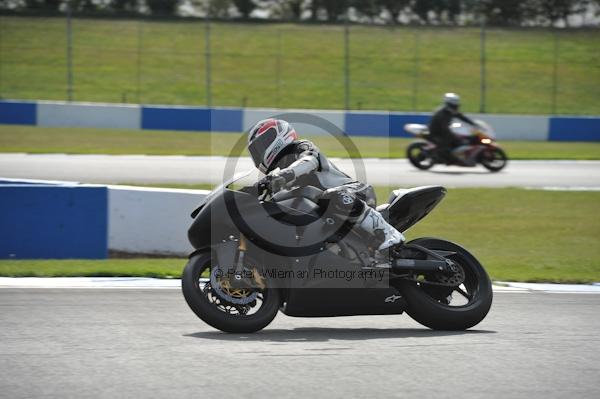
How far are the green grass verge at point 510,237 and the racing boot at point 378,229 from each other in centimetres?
297

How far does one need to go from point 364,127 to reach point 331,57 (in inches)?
271

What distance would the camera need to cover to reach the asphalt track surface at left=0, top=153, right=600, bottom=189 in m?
16.3

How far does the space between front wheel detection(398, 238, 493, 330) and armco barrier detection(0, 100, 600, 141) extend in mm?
18189

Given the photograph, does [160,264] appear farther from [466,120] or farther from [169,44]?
[169,44]

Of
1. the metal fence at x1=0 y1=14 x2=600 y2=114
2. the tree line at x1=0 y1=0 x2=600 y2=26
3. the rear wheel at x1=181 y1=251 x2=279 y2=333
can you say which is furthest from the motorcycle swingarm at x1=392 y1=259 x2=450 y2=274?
the tree line at x1=0 y1=0 x2=600 y2=26

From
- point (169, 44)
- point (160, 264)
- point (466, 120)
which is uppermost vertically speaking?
point (169, 44)

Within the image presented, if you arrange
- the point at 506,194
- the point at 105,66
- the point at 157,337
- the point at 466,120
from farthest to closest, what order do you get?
1. the point at 105,66
2. the point at 466,120
3. the point at 506,194
4. the point at 157,337

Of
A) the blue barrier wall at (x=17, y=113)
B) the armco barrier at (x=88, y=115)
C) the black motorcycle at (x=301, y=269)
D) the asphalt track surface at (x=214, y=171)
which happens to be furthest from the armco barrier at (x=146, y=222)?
the blue barrier wall at (x=17, y=113)

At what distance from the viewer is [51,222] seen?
9.73m

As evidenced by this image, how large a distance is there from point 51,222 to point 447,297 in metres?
4.74

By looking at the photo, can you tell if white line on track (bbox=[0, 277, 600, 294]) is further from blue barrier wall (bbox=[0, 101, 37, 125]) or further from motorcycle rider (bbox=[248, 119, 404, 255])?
blue barrier wall (bbox=[0, 101, 37, 125])

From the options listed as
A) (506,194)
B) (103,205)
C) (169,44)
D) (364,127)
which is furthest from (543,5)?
(103,205)

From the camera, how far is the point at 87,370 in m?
5.09

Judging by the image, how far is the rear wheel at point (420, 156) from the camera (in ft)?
61.7
